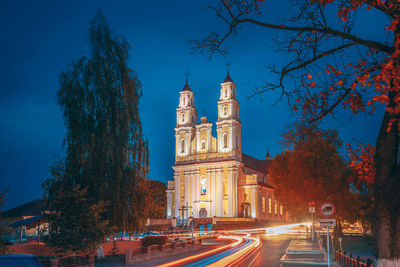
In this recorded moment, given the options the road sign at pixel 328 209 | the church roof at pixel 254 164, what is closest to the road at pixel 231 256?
the road sign at pixel 328 209

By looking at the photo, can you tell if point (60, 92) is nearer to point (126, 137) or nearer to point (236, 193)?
point (126, 137)

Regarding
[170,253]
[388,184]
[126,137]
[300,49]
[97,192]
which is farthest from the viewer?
[170,253]

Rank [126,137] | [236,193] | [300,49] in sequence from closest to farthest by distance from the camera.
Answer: [300,49], [126,137], [236,193]

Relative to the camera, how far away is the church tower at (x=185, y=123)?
9494 cm

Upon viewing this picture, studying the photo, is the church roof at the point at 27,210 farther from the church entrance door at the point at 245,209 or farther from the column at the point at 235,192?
the church entrance door at the point at 245,209

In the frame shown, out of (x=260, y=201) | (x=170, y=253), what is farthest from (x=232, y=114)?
(x=170, y=253)

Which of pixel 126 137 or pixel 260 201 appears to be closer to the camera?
pixel 126 137

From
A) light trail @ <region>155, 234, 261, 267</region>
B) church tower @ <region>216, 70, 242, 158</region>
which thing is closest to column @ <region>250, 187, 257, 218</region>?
church tower @ <region>216, 70, 242, 158</region>

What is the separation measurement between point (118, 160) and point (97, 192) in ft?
6.72

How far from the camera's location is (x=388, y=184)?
743 cm

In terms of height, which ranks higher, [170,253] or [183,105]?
[183,105]

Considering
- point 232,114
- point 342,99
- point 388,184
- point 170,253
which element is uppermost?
point 232,114

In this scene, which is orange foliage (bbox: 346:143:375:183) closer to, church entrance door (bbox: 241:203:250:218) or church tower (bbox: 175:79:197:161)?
church entrance door (bbox: 241:203:250:218)

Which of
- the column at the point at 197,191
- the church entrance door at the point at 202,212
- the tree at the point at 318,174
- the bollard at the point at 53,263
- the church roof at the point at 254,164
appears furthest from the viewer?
the church roof at the point at 254,164
